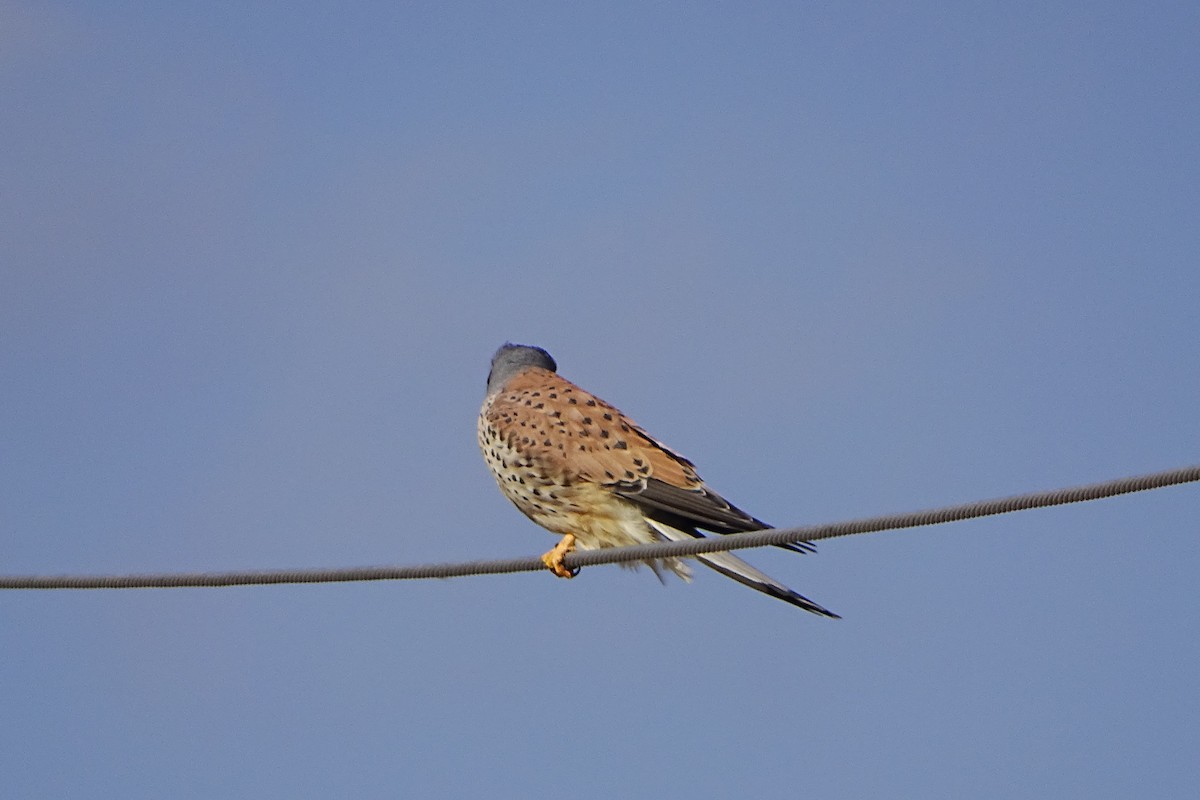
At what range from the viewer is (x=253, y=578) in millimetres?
4387

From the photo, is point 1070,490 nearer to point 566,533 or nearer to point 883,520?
point 883,520

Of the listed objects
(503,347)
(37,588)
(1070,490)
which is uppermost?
(503,347)

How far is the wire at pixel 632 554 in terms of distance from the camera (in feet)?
11.7

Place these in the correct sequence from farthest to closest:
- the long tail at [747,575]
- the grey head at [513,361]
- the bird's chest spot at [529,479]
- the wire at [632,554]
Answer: the grey head at [513,361]
the bird's chest spot at [529,479]
the long tail at [747,575]
the wire at [632,554]

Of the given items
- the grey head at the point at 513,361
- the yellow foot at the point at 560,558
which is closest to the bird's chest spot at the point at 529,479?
the yellow foot at the point at 560,558

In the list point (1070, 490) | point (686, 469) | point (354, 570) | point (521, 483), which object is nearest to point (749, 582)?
point (686, 469)

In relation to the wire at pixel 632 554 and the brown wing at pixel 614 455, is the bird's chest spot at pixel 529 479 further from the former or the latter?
the wire at pixel 632 554

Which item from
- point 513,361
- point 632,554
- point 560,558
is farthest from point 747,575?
point 513,361

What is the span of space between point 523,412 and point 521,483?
328 millimetres

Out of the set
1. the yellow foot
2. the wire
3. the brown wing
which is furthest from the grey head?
the wire

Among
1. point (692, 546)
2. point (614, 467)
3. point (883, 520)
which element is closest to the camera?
point (883, 520)

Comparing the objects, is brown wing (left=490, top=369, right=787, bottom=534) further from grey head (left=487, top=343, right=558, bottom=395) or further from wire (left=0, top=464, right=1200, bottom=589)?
wire (left=0, top=464, right=1200, bottom=589)

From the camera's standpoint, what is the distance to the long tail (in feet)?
17.7

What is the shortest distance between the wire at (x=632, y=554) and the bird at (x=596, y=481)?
913 mm
